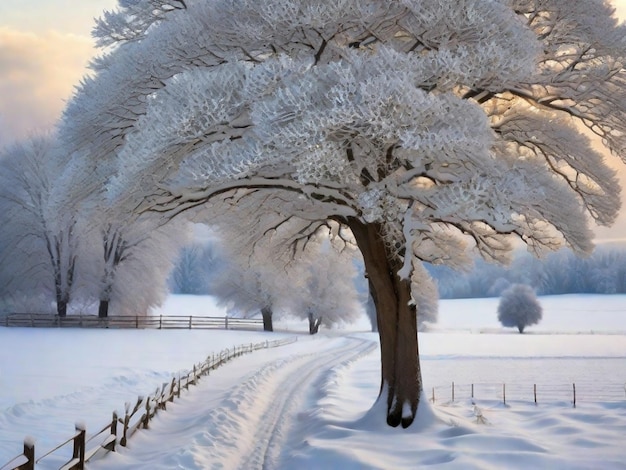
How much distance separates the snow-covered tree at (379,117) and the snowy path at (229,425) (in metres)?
2.66

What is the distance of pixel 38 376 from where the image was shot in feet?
58.1

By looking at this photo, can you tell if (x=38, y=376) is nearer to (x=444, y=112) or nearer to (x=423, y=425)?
(x=423, y=425)

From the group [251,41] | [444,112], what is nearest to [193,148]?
[251,41]

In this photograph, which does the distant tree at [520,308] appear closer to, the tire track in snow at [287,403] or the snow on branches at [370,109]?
the tire track in snow at [287,403]

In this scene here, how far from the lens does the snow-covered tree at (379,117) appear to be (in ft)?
29.6

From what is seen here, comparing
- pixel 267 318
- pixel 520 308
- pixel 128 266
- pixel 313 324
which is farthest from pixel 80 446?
pixel 520 308

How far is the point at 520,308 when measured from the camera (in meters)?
71.8

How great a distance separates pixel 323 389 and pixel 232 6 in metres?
11.2

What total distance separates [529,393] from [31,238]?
29.8 meters

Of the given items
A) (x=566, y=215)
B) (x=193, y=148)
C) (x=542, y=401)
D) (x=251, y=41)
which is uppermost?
(x=251, y=41)

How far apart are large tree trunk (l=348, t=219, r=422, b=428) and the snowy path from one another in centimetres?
195

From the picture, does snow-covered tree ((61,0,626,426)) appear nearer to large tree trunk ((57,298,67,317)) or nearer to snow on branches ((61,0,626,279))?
snow on branches ((61,0,626,279))

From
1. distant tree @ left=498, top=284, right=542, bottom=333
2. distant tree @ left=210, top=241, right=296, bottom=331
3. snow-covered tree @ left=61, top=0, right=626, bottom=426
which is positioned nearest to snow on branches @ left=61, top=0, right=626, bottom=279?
snow-covered tree @ left=61, top=0, right=626, bottom=426

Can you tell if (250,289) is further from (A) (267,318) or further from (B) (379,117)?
(B) (379,117)
